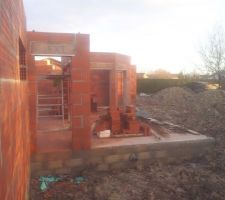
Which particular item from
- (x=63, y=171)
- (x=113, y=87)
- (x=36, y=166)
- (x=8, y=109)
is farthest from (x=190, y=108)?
(x=8, y=109)

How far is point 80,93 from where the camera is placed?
6348 mm

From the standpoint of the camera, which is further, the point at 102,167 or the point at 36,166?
the point at 102,167

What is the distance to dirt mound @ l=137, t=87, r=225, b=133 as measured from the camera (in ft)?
40.5

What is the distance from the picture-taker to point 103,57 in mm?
14211

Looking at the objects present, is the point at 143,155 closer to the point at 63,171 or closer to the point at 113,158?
the point at 113,158

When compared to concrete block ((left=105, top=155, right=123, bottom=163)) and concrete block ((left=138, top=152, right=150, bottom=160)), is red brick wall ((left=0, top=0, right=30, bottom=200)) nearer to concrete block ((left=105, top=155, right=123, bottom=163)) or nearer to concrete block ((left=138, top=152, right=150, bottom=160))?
concrete block ((left=105, top=155, right=123, bottom=163))

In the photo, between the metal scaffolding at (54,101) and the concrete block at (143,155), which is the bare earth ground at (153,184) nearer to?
the concrete block at (143,155)

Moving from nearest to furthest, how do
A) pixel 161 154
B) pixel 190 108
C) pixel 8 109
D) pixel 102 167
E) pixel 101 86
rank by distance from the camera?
pixel 8 109 → pixel 102 167 → pixel 161 154 → pixel 101 86 → pixel 190 108

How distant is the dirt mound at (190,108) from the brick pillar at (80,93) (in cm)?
636

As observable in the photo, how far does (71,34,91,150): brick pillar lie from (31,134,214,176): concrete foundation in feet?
1.28

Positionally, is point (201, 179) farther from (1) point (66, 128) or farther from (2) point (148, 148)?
(1) point (66, 128)

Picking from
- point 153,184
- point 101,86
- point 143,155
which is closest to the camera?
point 153,184

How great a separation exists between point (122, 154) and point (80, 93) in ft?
6.87

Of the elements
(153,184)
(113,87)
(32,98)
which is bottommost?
(153,184)
